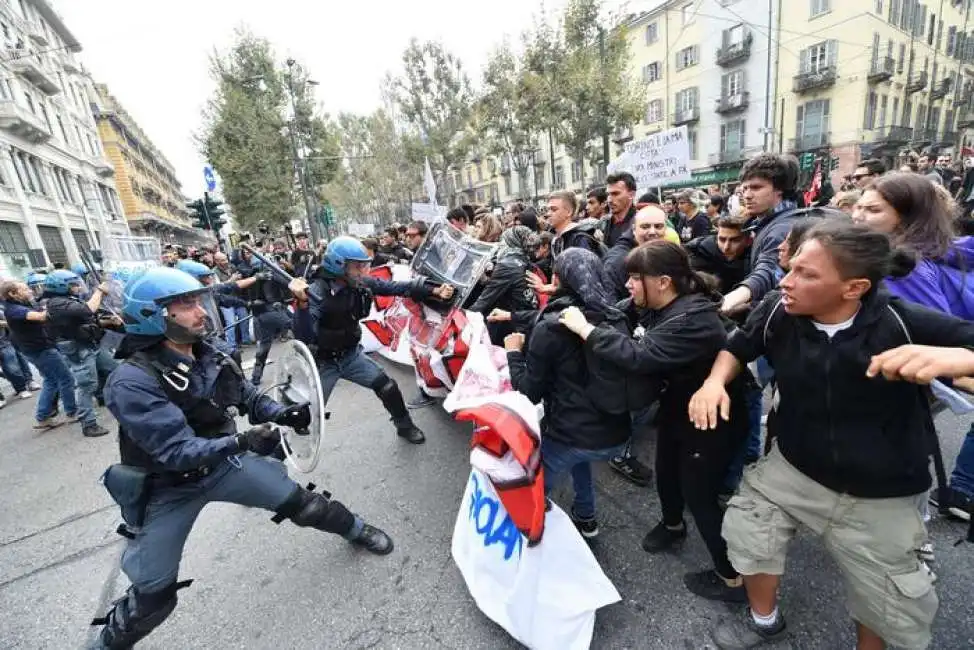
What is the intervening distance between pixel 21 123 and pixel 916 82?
2006 inches

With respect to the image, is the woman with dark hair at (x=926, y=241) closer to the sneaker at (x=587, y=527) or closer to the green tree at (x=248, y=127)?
the sneaker at (x=587, y=527)

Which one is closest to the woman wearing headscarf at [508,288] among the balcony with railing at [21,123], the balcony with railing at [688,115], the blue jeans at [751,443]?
the blue jeans at [751,443]

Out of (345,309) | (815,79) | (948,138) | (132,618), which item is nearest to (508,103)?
(815,79)

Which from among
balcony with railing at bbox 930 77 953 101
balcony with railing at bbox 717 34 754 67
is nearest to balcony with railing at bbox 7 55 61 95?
balcony with railing at bbox 717 34 754 67

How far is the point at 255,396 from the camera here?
2.39 meters

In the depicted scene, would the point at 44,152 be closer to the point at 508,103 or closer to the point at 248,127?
the point at 248,127

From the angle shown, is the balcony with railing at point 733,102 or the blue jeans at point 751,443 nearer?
the blue jeans at point 751,443

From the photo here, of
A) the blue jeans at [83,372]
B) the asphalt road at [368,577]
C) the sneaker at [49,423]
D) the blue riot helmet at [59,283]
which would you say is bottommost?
the asphalt road at [368,577]

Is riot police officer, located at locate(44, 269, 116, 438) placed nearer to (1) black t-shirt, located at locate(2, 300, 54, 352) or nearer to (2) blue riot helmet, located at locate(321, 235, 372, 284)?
(1) black t-shirt, located at locate(2, 300, 54, 352)

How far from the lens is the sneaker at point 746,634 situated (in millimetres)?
1807

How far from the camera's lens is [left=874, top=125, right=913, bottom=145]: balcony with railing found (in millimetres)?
25078

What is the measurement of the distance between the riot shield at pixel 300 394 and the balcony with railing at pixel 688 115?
33.4 meters

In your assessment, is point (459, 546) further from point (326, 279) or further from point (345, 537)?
point (326, 279)

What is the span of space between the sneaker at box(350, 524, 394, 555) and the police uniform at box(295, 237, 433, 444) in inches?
51.5
